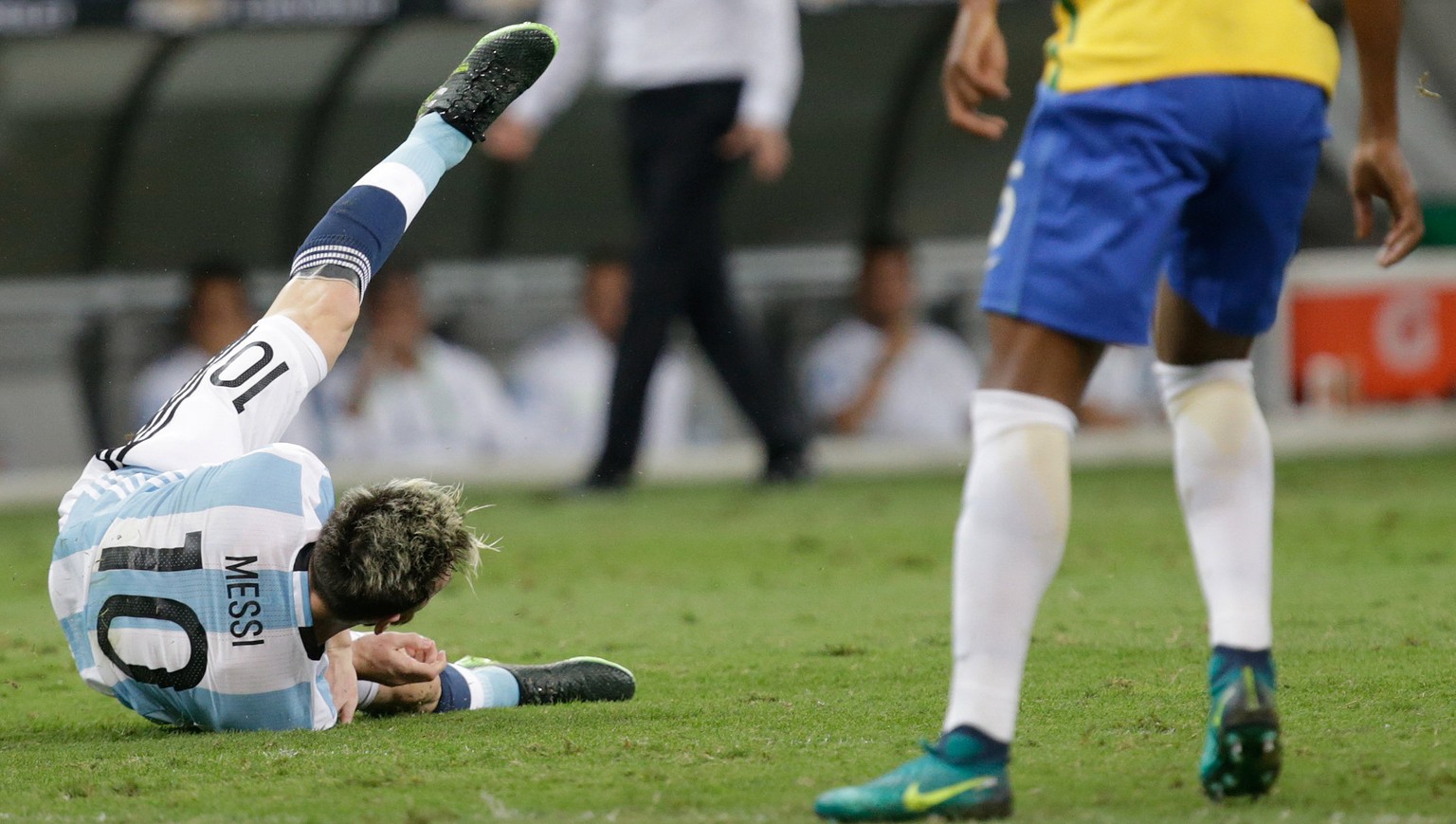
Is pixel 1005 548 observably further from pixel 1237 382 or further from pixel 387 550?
pixel 387 550

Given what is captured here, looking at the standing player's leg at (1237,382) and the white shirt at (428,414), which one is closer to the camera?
the standing player's leg at (1237,382)

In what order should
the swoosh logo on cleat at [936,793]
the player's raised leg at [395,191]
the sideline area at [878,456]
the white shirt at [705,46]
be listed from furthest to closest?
the sideline area at [878,456] → the white shirt at [705,46] → the player's raised leg at [395,191] → the swoosh logo on cleat at [936,793]

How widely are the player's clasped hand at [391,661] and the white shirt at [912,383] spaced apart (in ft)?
21.7

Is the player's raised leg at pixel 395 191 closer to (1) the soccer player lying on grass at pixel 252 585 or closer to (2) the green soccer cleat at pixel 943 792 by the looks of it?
(1) the soccer player lying on grass at pixel 252 585

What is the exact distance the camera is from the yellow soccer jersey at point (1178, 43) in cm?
244

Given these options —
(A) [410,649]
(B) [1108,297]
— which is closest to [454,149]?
(A) [410,649]

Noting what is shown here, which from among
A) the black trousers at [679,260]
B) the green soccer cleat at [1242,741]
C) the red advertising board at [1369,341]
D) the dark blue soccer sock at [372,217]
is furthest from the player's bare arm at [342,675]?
the red advertising board at [1369,341]

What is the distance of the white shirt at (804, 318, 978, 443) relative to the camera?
987 cm

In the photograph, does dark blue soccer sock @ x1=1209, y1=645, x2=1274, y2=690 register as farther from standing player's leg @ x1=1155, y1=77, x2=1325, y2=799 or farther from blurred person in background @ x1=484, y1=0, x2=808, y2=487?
blurred person in background @ x1=484, y1=0, x2=808, y2=487

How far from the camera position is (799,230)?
11.0m

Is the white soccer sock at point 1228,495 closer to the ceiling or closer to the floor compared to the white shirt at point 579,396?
closer to the ceiling

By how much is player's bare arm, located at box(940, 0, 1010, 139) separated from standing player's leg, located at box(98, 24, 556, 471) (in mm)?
1670

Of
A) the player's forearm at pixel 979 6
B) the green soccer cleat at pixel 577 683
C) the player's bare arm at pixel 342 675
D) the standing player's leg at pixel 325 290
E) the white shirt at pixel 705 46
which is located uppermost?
the white shirt at pixel 705 46

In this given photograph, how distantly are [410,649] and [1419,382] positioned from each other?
27.0 feet
